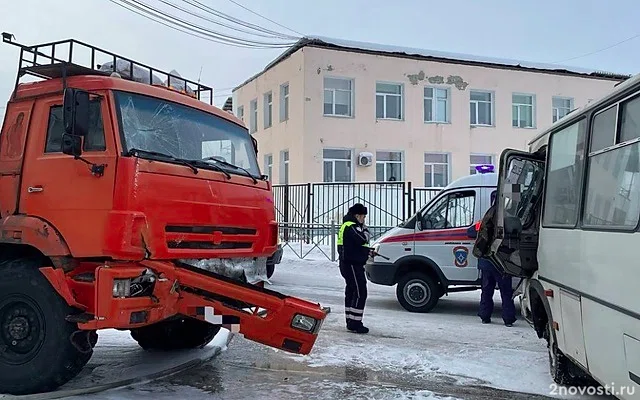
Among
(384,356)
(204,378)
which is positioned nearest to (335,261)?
(384,356)

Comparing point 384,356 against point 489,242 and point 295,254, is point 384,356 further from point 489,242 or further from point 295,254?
point 295,254

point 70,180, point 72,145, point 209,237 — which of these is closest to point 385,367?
point 209,237

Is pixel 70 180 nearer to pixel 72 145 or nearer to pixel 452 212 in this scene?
pixel 72 145

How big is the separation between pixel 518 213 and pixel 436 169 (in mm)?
17867

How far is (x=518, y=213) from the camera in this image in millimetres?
6188

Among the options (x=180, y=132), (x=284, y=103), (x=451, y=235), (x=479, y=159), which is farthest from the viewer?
(x=479, y=159)

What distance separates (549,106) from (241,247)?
22.3 m

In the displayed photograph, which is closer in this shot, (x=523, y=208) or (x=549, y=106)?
(x=523, y=208)

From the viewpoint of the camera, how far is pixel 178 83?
661 cm

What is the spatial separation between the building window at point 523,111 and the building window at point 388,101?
17.6 feet

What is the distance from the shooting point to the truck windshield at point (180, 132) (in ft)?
17.1

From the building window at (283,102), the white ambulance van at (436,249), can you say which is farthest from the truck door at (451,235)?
the building window at (283,102)

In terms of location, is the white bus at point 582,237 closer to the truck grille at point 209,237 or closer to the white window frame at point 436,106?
the truck grille at point 209,237

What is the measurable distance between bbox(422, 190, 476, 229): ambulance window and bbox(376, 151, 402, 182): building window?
13013mm
